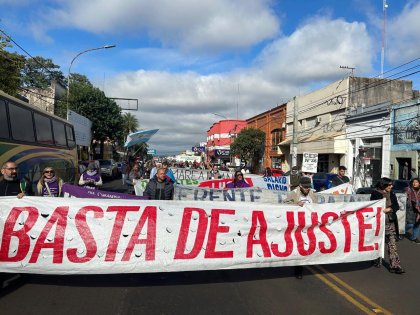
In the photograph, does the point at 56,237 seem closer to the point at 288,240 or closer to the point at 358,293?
the point at 288,240

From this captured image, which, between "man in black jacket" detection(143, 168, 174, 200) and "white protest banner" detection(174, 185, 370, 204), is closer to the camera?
"man in black jacket" detection(143, 168, 174, 200)

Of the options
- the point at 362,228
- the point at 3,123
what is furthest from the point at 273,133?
the point at 362,228

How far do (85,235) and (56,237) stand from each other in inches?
13.9

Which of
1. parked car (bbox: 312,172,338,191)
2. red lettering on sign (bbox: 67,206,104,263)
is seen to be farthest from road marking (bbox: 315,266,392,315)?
parked car (bbox: 312,172,338,191)

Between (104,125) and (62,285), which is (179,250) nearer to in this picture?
(62,285)

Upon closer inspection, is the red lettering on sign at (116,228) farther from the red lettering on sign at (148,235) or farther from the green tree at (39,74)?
the green tree at (39,74)

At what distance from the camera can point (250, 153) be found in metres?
48.5

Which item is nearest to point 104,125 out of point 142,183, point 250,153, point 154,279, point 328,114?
point 250,153

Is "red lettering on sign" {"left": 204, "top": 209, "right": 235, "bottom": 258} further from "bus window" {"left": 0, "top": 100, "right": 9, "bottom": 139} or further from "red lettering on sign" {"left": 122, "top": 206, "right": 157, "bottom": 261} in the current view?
"bus window" {"left": 0, "top": 100, "right": 9, "bottom": 139}

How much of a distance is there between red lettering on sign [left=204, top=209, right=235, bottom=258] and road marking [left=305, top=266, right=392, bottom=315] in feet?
5.09

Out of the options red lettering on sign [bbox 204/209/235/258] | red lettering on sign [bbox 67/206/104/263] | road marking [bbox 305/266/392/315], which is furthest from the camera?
red lettering on sign [bbox 204/209/235/258]

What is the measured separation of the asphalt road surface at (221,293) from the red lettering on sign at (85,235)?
46 centimetres

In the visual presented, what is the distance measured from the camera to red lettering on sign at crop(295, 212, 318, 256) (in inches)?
240

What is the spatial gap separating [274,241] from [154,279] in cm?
182
